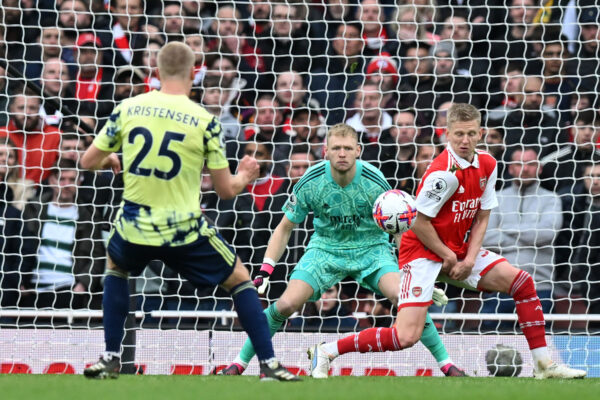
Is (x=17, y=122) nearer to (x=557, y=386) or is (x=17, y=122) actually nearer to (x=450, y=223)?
(x=450, y=223)

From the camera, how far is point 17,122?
9.32 m

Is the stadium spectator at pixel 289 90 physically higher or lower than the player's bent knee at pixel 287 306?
higher

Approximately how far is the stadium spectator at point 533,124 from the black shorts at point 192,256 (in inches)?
188

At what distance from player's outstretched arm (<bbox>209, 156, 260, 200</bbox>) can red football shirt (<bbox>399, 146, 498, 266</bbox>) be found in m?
1.69

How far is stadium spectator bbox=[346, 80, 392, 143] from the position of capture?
31.2ft

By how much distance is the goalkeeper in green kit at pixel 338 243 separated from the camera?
715cm

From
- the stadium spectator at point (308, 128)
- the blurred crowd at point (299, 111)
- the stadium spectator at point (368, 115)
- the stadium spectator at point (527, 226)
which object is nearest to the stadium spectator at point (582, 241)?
the blurred crowd at point (299, 111)

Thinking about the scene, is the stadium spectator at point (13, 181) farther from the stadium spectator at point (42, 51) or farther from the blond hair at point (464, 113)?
the blond hair at point (464, 113)

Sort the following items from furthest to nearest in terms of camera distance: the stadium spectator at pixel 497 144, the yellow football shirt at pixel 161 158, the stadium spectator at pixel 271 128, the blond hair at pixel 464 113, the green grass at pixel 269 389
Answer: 1. the stadium spectator at pixel 271 128
2. the stadium spectator at pixel 497 144
3. the blond hair at pixel 464 113
4. the yellow football shirt at pixel 161 158
5. the green grass at pixel 269 389

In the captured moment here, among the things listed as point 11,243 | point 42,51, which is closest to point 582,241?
point 11,243

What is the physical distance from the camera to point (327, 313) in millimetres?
9250

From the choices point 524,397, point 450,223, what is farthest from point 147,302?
point 524,397

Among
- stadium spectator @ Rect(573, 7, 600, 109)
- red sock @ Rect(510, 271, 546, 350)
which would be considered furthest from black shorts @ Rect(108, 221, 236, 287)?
stadium spectator @ Rect(573, 7, 600, 109)

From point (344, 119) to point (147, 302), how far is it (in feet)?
8.53
